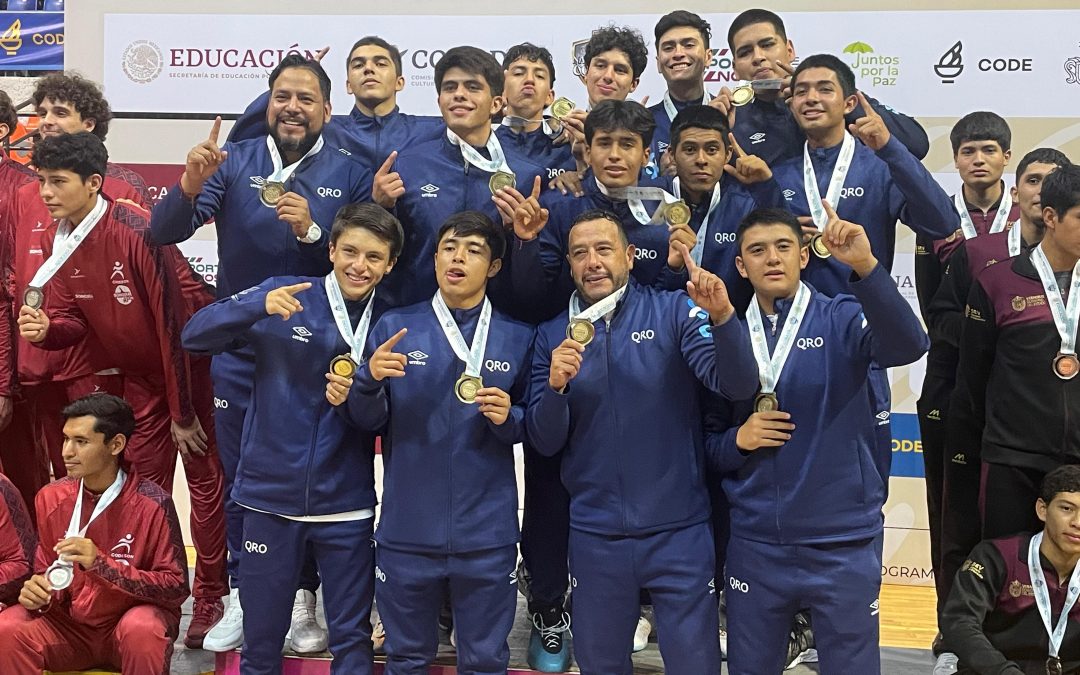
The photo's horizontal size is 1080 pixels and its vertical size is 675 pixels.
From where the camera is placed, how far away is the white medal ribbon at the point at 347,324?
13.2ft

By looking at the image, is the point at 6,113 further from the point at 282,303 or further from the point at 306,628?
the point at 306,628

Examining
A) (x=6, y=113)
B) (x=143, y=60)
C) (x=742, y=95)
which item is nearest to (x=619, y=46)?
(x=742, y=95)

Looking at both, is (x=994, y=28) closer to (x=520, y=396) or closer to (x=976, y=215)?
(x=976, y=215)

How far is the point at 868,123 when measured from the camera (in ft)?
12.7

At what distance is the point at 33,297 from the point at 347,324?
1426 mm

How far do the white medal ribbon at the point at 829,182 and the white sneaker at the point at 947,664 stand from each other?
2023mm

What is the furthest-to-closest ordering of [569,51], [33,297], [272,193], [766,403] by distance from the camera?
[569,51] → [33,297] → [272,193] → [766,403]

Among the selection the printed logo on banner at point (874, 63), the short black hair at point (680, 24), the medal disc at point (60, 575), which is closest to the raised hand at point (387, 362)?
the medal disc at point (60, 575)

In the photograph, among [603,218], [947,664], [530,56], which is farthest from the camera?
[530,56]

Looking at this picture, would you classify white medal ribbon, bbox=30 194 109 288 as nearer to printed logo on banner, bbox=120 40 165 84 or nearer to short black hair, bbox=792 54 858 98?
printed logo on banner, bbox=120 40 165 84

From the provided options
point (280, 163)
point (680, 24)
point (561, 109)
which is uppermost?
point (680, 24)

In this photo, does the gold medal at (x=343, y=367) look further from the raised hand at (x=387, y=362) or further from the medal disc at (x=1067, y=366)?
the medal disc at (x=1067, y=366)

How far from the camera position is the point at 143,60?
275 inches

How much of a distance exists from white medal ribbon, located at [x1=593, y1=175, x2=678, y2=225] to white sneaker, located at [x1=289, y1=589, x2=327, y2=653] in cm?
210
